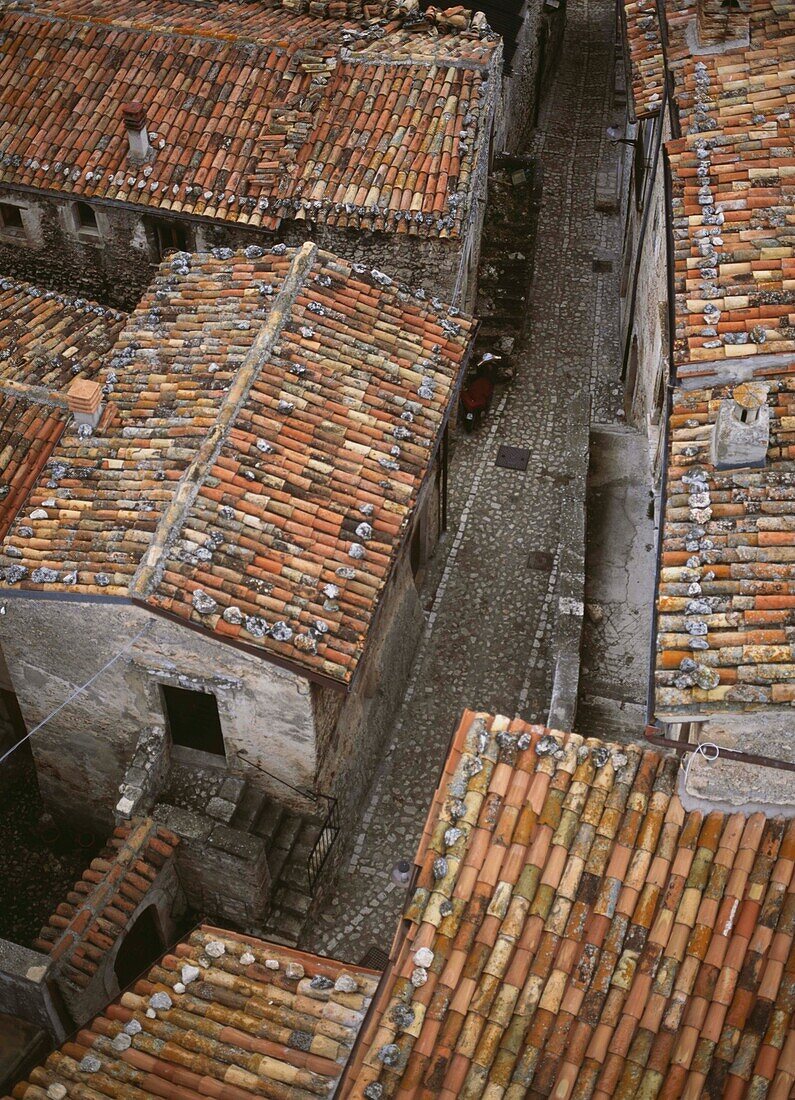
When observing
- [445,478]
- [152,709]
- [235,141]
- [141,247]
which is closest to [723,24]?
[445,478]

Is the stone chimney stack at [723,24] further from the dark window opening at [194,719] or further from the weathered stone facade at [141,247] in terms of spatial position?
the dark window opening at [194,719]

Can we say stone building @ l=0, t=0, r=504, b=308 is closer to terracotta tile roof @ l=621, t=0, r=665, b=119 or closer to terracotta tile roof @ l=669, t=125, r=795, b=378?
terracotta tile roof @ l=621, t=0, r=665, b=119

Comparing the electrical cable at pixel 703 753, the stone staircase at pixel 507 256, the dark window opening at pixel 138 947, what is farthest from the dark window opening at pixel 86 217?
the electrical cable at pixel 703 753

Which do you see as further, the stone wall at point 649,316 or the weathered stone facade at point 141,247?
the weathered stone facade at point 141,247

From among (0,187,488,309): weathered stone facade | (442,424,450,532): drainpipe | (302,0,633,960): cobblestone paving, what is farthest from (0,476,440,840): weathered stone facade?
(0,187,488,309): weathered stone facade

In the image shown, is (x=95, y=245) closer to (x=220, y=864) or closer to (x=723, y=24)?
(x=723, y=24)

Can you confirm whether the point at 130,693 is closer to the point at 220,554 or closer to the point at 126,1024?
the point at 220,554
